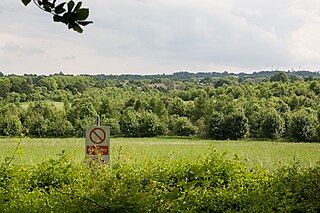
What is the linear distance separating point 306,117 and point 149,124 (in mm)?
18759

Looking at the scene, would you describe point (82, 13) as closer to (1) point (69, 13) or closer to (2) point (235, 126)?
(1) point (69, 13)

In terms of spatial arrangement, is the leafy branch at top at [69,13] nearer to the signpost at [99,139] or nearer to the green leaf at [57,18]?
the green leaf at [57,18]

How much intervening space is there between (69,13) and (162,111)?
198 ft

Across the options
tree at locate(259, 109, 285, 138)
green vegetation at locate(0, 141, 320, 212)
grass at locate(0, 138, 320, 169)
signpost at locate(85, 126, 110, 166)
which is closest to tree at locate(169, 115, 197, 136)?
tree at locate(259, 109, 285, 138)

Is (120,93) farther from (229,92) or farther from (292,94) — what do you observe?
(292,94)

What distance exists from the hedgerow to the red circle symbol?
25.2 inches

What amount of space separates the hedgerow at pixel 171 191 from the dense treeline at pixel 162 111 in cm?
3720

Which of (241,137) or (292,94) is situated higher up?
(292,94)

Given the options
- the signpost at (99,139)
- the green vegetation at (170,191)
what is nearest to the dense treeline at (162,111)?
the signpost at (99,139)

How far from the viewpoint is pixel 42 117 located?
50.9m

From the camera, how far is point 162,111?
61938mm

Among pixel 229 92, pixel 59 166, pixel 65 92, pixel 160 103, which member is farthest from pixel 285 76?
pixel 59 166

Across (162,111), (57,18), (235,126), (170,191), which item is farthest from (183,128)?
(57,18)

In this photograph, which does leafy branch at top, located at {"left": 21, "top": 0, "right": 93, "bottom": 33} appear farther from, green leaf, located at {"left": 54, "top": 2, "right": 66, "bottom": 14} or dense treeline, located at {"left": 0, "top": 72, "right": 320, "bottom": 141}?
dense treeline, located at {"left": 0, "top": 72, "right": 320, "bottom": 141}
